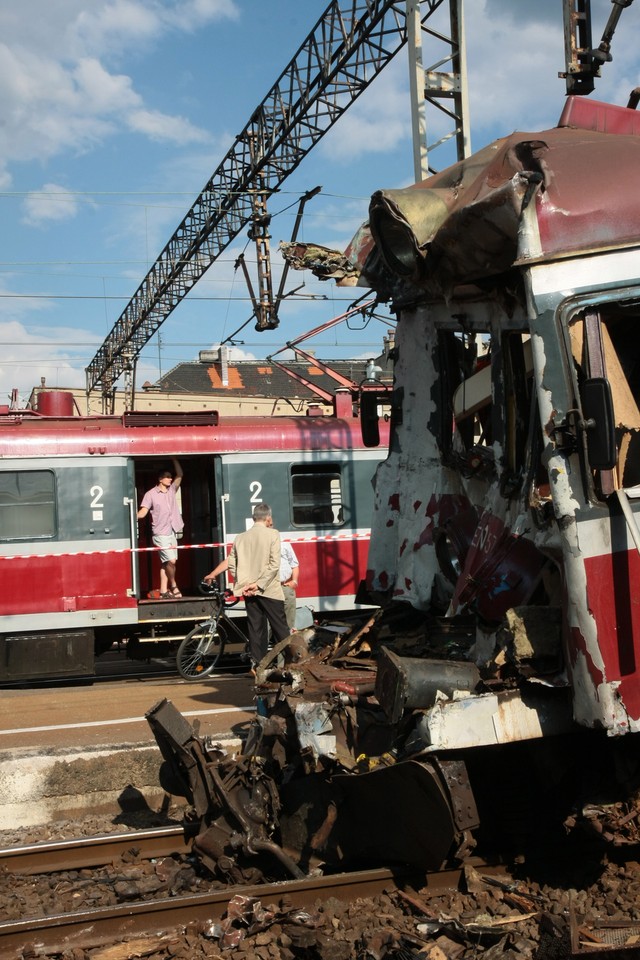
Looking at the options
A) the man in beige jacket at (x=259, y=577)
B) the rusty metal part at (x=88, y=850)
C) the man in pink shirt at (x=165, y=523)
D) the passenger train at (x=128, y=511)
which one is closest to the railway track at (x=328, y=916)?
the rusty metal part at (x=88, y=850)

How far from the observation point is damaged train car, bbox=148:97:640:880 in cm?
401

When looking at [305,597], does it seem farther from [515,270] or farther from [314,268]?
[515,270]

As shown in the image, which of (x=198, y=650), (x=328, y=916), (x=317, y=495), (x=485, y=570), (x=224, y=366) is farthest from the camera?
(x=224, y=366)

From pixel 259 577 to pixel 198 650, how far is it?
10.6 feet

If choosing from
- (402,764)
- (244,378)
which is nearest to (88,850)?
(402,764)

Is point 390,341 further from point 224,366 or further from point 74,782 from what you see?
point 224,366

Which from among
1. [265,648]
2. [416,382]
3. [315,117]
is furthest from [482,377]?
[315,117]

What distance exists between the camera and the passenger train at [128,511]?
37.9 ft

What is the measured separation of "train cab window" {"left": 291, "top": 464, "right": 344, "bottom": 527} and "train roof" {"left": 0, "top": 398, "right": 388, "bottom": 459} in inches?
12.8

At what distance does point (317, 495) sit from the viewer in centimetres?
1298

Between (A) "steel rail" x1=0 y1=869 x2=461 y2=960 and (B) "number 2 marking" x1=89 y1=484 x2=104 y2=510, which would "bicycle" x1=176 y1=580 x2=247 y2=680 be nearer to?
(B) "number 2 marking" x1=89 y1=484 x2=104 y2=510

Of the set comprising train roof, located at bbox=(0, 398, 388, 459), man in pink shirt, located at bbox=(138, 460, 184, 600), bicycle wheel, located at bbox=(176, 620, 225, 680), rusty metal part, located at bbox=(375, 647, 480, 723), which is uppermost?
train roof, located at bbox=(0, 398, 388, 459)

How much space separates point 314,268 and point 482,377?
155cm

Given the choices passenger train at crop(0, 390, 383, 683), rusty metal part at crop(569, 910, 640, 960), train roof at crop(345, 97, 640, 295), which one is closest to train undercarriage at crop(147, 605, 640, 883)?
rusty metal part at crop(569, 910, 640, 960)
